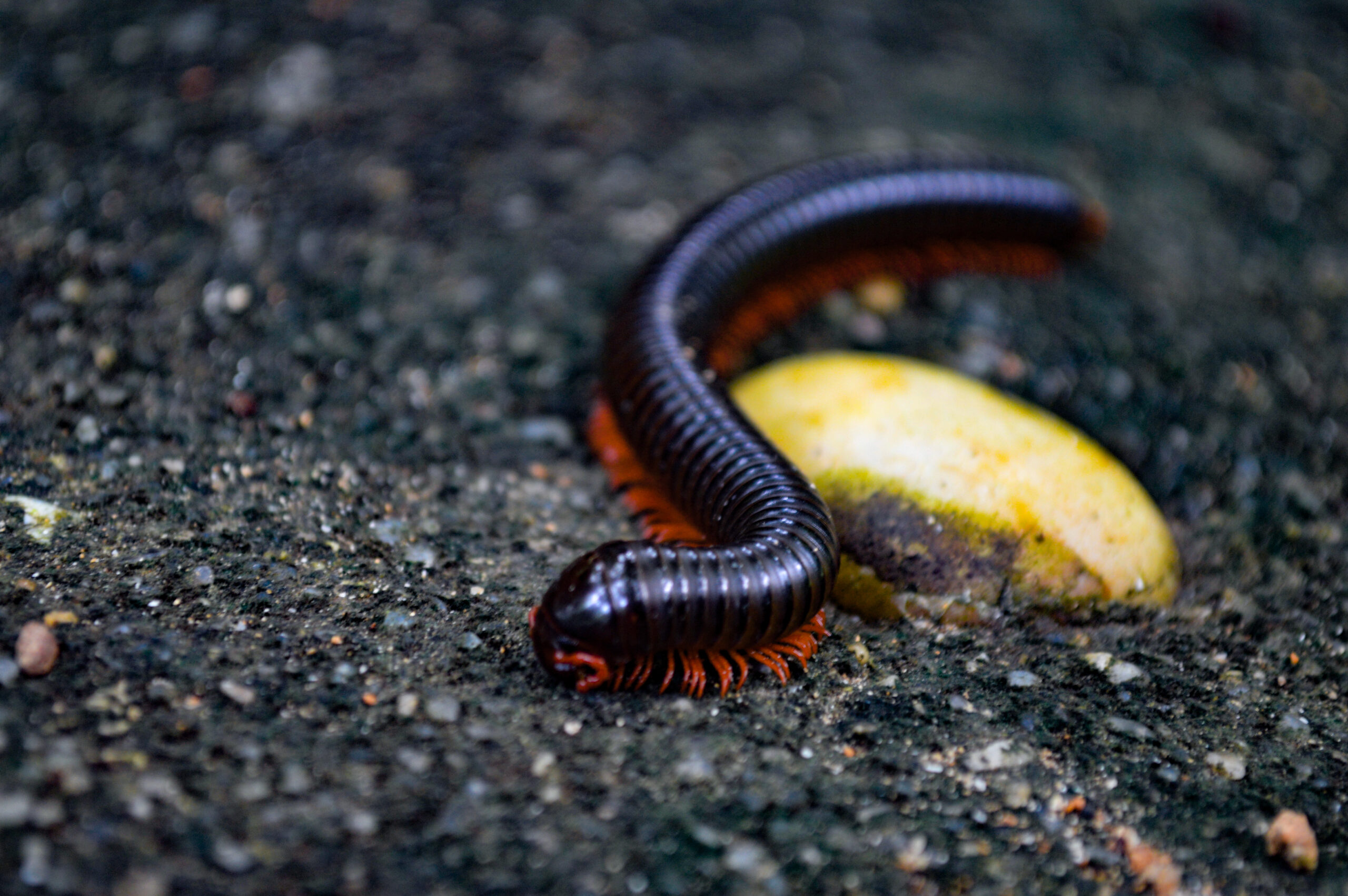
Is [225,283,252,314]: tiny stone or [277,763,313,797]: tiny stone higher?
[225,283,252,314]: tiny stone

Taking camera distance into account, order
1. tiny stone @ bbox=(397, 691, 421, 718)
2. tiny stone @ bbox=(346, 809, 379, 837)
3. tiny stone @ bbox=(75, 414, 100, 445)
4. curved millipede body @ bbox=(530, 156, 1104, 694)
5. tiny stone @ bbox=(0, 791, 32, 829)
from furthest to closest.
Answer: tiny stone @ bbox=(75, 414, 100, 445) → curved millipede body @ bbox=(530, 156, 1104, 694) → tiny stone @ bbox=(397, 691, 421, 718) → tiny stone @ bbox=(346, 809, 379, 837) → tiny stone @ bbox=(0, 791, 32, 829)

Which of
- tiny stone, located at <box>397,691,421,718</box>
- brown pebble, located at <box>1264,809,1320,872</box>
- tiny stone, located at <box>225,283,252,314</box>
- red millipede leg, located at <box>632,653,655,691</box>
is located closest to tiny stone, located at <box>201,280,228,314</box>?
tiny stone, located at <box>225,283,252,314</box>

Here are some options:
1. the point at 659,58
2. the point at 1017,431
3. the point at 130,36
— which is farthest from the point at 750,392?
the point at 130,36

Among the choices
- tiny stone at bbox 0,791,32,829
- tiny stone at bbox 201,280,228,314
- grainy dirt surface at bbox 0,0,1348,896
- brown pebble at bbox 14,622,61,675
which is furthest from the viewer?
tiny stone at bbox 201,280,228,314

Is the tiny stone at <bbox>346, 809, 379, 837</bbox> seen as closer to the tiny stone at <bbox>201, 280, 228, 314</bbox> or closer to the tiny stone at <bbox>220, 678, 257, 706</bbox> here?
the tiny stone at <bbox>220, 678, 257, 706</bbox>

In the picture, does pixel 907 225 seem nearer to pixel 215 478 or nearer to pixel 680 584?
pixel 680 584

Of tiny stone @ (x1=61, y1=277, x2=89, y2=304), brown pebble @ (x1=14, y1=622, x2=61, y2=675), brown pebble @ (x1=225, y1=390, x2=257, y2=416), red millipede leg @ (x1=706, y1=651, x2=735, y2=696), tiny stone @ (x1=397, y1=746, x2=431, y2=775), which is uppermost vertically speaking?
tiny stone @ (x1=61, y1=277, x2=89, y2=304)
